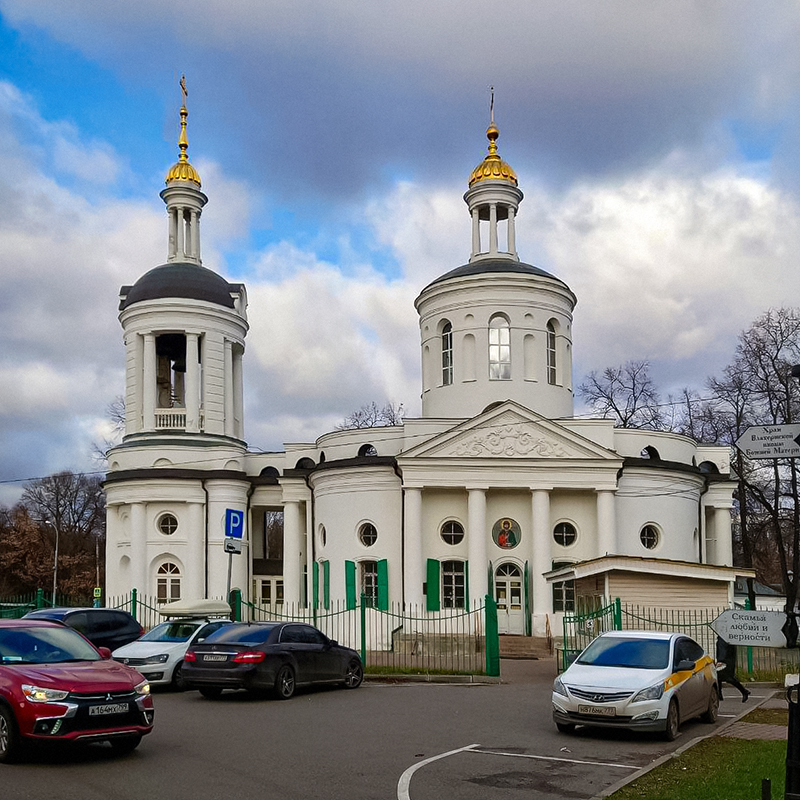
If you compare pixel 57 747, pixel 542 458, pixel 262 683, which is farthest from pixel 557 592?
pixel 57 747

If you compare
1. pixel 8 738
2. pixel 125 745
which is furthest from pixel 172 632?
pixel 8 738

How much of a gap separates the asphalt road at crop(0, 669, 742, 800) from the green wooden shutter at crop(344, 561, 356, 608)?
18.9m

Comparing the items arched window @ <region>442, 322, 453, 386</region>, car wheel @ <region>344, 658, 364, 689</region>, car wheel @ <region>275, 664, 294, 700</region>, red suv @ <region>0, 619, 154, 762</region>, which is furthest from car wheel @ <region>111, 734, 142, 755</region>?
arched window @ <region>442, 322, 453, 386</region>

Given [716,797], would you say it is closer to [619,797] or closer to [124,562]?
[619,797]

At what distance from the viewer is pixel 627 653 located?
613 inches

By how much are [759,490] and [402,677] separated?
22.8 meters

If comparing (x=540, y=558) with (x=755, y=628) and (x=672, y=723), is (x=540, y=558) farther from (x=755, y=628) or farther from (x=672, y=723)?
(x=755, y=628)

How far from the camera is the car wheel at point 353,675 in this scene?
20.9m

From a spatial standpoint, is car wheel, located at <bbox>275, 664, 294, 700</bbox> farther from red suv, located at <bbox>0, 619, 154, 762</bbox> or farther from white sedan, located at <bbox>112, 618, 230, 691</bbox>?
red suv, located at <bbox>0, 619, 154, 762</bbox>

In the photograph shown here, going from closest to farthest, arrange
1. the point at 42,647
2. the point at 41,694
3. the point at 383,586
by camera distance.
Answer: the point at 41,694 → the point at 42,647 → the point at 383,586

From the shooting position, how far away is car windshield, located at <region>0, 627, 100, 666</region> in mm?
12234

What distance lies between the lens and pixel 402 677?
2377 cm

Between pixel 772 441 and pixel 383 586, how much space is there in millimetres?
28021

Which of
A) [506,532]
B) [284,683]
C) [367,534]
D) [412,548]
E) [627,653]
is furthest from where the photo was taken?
[367,534]
